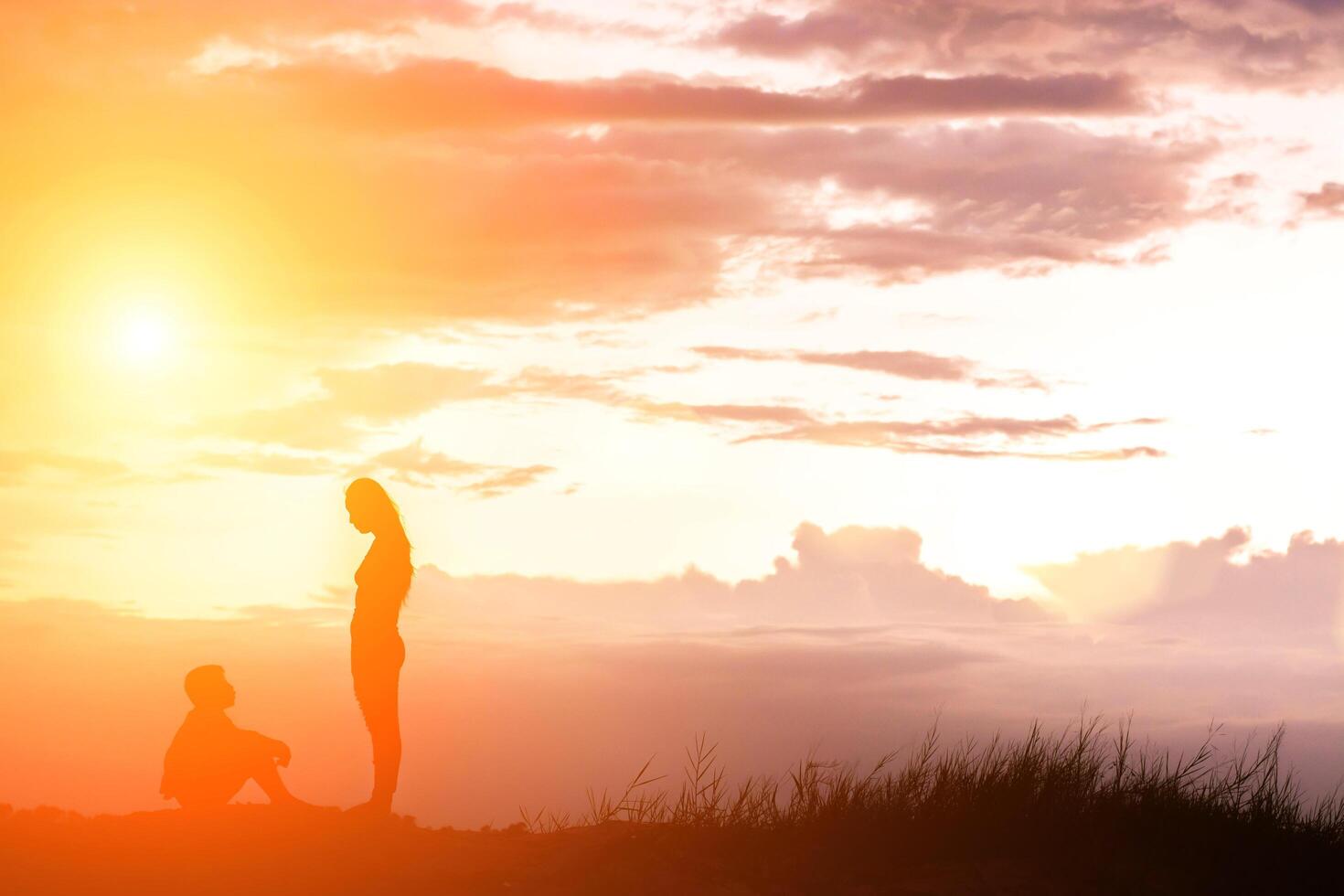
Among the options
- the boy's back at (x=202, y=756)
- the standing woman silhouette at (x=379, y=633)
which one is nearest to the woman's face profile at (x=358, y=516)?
the standing woman silhouette at (x=379, y=633)

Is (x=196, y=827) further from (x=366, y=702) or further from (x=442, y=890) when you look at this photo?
(x=442, y=890)

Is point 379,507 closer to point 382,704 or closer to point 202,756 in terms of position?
point 382,704

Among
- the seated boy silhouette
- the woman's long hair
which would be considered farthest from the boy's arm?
the woman's long hair

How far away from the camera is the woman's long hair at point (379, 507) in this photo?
1319 centimetres

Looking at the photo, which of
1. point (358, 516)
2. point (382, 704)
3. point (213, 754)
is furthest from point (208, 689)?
point (358, 516)

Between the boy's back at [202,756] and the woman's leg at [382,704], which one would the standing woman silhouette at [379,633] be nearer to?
the woman's leg at [382,704]

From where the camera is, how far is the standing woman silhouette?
13.0m

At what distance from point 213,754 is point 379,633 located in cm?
187

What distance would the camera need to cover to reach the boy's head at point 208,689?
43.3 feet

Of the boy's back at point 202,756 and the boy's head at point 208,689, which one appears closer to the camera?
the boy's back at point 202,756

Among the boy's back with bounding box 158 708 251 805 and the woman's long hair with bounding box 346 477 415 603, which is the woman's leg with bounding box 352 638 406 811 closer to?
the woman's long hair with bounding box 346 477 415 603

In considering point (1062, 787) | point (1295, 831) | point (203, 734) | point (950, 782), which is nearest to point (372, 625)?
point (203, 734)

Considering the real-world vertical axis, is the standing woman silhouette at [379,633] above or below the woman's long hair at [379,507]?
below

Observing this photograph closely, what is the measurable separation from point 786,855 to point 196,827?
5240 mm
